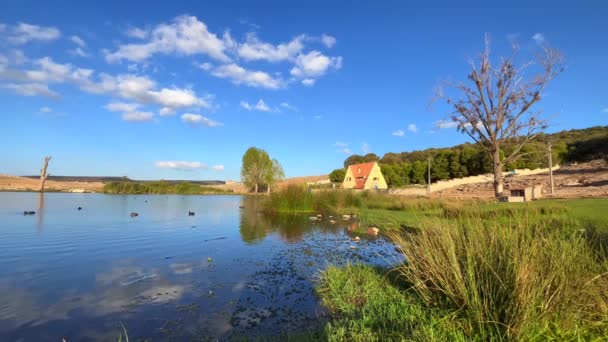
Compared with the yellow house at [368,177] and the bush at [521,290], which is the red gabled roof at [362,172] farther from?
the bush at [521,290]

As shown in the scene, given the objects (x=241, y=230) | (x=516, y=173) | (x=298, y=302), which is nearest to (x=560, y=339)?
(x=298, y=302)

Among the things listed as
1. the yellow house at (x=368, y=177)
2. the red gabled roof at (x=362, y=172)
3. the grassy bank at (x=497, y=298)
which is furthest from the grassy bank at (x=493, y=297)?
the red gabled roof at (x=362, y=172)

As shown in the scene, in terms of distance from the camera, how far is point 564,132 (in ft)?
248

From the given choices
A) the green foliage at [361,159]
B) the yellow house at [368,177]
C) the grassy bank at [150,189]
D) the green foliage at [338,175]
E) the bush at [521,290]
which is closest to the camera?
the bush at [521,290]

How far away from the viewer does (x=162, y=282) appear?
19.3ft

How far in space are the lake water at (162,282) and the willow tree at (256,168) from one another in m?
54.7

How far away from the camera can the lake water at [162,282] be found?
4031 millimetres

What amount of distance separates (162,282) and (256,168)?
199ft

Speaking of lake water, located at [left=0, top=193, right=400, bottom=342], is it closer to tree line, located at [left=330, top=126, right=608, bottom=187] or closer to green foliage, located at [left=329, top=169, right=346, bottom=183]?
tree line, located at [left=330, top=126, right=608, bottom=187]

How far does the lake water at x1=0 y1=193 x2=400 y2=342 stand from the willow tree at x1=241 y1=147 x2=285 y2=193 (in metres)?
54.7

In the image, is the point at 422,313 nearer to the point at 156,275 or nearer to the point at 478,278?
the point at 478,278

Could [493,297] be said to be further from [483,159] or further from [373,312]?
[483,159]

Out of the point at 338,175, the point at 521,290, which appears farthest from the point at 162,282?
the point at 338,175

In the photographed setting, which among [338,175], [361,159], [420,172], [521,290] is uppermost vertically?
[361,159]
